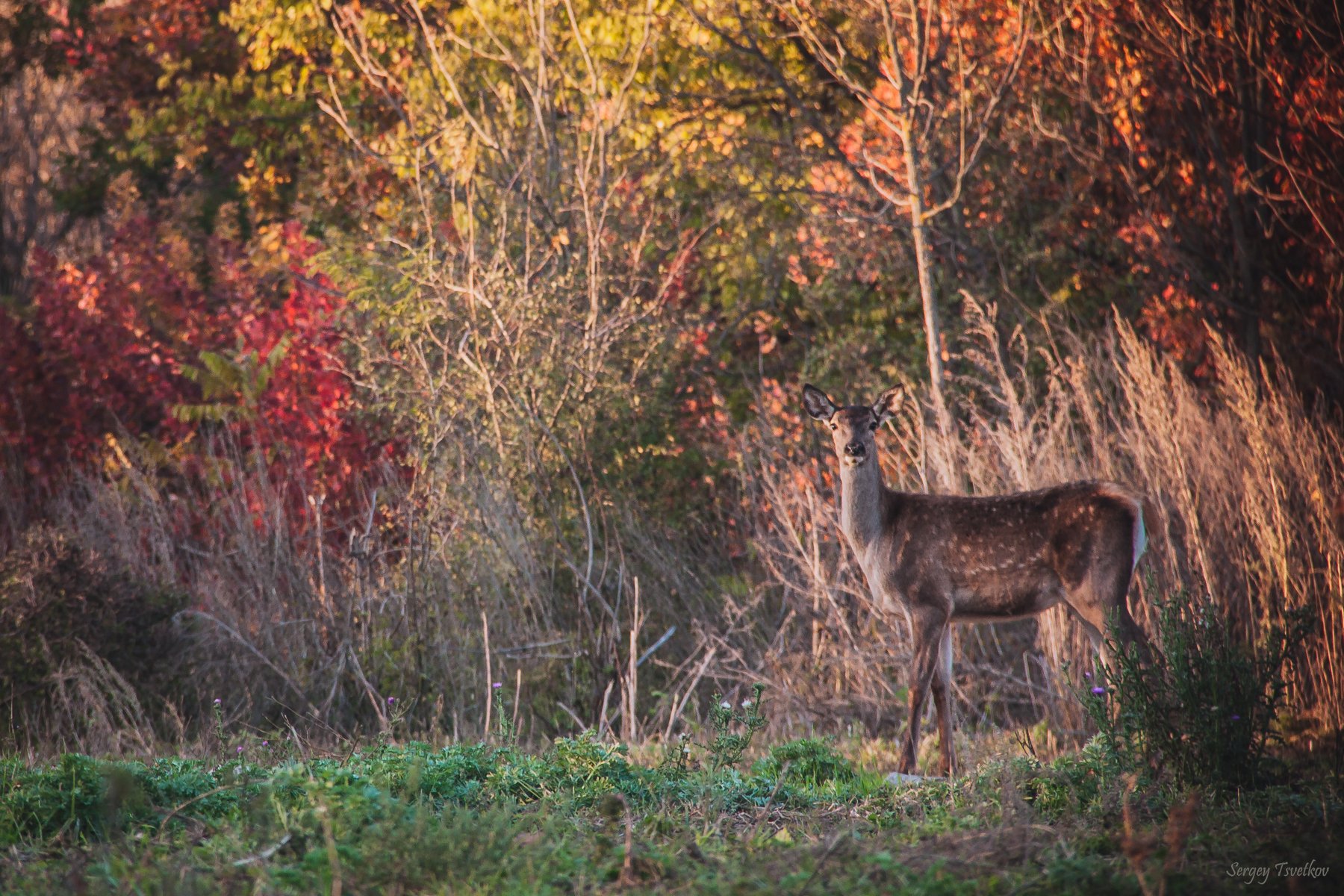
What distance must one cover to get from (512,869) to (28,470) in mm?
14428

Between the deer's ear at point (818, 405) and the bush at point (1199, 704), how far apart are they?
2742 mm

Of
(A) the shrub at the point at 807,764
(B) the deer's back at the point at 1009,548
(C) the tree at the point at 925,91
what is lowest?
(A) the shrub at the point at 807,764

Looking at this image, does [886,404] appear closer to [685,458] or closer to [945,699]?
[945,699]

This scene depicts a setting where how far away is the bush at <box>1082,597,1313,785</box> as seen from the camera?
18.8ft

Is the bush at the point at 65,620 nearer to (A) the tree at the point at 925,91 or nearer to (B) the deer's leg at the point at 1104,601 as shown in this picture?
(B) the deer's leg at the point at 1104,601

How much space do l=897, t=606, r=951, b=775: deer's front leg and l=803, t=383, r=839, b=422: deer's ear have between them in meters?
1.33

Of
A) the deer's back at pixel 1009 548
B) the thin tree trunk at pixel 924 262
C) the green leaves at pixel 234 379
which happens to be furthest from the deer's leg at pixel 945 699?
the green leaves at pixel 234 379

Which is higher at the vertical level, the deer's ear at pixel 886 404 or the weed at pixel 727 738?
the deer's ear at pixel 886 404

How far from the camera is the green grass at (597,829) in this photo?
4297 millimetres

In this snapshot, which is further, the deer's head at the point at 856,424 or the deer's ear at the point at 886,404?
the deer's ear at the point at 886,404

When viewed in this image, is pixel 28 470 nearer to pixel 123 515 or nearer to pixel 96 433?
pixel 96 433

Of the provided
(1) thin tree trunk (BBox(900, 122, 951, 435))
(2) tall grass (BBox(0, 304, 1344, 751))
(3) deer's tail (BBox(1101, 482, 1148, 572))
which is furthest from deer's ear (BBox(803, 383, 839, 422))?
(1) thin tree trunk (BBox(900, 122, 951, 435))

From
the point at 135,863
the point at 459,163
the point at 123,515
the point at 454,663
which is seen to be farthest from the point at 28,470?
the point at 135,863

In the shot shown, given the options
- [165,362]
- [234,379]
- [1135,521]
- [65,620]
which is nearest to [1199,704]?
[1135,521]
